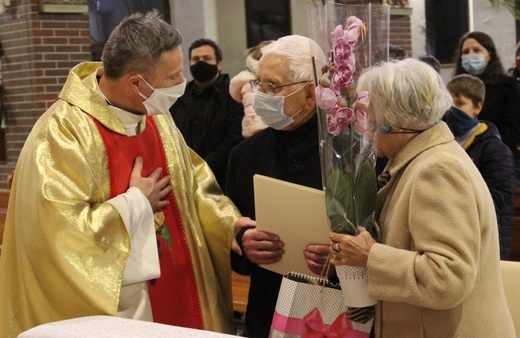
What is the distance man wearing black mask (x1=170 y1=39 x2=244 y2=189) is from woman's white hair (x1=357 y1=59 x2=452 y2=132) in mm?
3407

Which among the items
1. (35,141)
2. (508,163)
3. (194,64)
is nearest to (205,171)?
(35,141)

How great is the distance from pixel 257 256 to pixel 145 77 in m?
0.69

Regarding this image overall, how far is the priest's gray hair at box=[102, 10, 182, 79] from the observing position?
285cm

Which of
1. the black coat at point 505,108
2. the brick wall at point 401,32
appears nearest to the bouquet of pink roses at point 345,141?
the black coat at point 505,108

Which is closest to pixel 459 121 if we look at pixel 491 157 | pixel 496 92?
pixel 491 157

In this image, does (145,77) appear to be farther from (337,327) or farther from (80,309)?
(337,327)

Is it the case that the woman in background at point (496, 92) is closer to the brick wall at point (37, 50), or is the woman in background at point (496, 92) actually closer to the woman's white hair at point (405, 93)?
the brick wall at point (37, 50)

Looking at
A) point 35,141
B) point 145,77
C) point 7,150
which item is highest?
point 145,77

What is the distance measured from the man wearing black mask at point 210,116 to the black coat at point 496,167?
1.84 meters

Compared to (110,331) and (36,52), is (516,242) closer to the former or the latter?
(110,331)

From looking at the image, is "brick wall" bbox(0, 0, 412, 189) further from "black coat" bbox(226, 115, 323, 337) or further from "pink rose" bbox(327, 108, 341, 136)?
"pink rose" bbox(327, 108, 341, 136)

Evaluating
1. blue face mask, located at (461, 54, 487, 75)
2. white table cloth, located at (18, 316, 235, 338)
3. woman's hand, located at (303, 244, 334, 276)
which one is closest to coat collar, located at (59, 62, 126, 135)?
woman's hand, located at (303, 244, 334, 276)

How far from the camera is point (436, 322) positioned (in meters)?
2.39

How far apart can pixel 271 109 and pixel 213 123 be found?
2.99 meters
